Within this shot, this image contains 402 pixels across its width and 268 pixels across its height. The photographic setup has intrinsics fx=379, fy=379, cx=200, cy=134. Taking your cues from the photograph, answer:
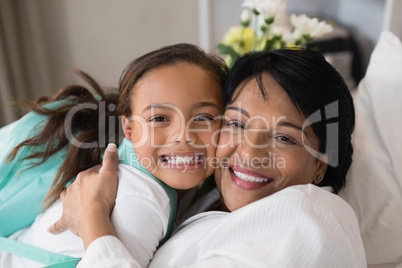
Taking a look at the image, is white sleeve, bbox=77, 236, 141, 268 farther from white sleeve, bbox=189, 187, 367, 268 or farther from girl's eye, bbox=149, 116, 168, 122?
girl's eye, bbox=149, 116, 168, 122

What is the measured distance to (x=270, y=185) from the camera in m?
0.96

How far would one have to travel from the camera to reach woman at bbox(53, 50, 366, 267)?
0.72 metres

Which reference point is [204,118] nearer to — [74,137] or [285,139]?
[285,139]

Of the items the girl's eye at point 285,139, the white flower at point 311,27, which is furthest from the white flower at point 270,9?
the girl's eye at point 285,139

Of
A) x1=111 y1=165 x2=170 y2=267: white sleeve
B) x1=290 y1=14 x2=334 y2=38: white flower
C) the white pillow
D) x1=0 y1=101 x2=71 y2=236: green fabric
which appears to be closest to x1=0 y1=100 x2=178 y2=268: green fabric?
x1=0 y1=101 x2=71 y2=236: green fabric

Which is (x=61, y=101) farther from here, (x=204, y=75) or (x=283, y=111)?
(x=283, y=111)

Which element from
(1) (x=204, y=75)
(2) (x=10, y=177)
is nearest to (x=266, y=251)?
(1) (x=204, y=75)

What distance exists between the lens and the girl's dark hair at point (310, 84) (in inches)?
35.5

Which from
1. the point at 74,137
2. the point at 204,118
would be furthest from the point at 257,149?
the point at 74,137

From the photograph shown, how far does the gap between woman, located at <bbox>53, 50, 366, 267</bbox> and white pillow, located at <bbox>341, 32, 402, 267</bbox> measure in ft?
0.44

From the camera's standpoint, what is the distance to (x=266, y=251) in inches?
28.1

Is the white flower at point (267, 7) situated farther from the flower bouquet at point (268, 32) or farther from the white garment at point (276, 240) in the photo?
the white garment at point (276, 240)

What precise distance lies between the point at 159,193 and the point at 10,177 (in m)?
0.56

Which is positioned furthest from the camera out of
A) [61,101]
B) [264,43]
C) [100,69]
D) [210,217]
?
[100,69]
